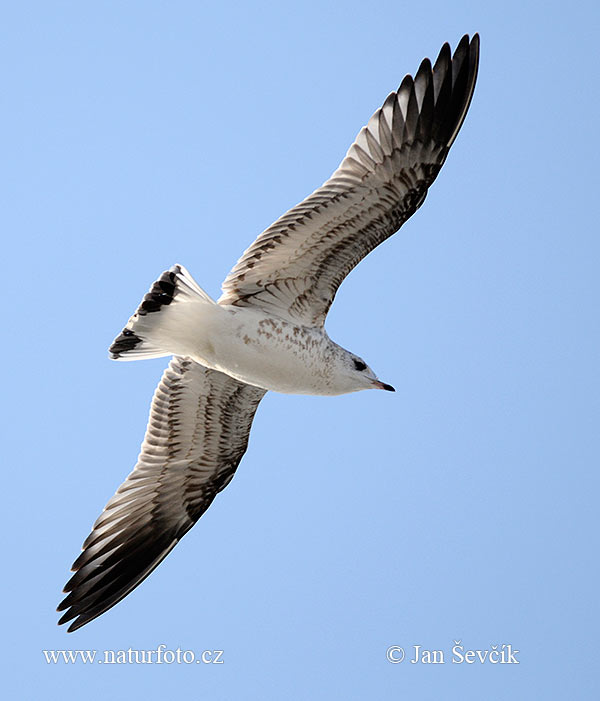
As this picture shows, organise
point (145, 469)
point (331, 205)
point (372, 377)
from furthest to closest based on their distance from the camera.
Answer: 1. point (145, 469)
2. point (372, 377)
3. point (331, 205)

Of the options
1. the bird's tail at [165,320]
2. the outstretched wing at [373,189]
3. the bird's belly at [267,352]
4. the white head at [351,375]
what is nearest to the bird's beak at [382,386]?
the white head at [351,375]

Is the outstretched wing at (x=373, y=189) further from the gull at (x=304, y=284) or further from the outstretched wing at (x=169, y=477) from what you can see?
the outstretched wing at (x=169, y=477)

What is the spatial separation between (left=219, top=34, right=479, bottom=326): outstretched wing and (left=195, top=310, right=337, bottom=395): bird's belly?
1.13 feet

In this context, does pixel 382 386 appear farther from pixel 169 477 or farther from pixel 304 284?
pixel 169 477

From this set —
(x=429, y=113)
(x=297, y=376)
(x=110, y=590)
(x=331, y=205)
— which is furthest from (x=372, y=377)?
(x=110, y=590)

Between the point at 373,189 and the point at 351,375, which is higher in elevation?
the point at 373,189

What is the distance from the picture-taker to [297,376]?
9727 millimetres

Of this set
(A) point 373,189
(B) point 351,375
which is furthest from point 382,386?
(A) point 373,189

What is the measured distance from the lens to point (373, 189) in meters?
9.35

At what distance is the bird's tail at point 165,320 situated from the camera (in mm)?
9328

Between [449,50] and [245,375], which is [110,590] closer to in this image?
[245,375]

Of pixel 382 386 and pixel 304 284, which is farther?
pixel 382 386

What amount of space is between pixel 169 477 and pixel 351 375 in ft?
6.49

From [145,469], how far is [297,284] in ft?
7.48
